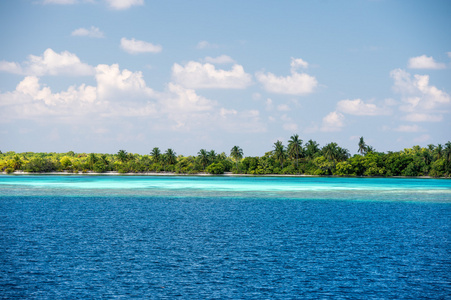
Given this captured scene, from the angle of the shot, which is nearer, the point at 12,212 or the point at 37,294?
the point at 37,294

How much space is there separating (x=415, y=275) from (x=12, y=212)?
5180 centimetres

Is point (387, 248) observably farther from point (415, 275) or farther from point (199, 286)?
point (199, 286)

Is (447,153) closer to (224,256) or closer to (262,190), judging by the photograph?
(262,190)

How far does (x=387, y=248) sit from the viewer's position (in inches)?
1415

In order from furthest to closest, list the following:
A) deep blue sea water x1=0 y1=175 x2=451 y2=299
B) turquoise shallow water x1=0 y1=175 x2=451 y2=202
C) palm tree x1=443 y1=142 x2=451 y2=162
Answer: palm tree x1=443 y1=142 x2=451 y2=162 < turquoise shallow water x1=0 y1=175 x2=451 y2=202 < deep blue sea water x1=0 y1=175 x2=451 y2=299

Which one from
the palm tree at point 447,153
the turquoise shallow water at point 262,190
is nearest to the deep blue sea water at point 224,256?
the turquoise shallow water at point 262,190

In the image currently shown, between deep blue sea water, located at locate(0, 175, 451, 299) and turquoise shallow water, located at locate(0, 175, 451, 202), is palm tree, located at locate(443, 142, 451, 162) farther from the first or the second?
deep blue sea water, located at locate(0, 175, 451, 299)

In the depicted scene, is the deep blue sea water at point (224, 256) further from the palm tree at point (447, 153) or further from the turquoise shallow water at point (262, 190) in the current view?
the palm tree at point (447, 153)

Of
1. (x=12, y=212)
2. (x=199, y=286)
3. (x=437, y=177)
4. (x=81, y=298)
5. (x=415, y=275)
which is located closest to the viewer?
(x=81, y=298)

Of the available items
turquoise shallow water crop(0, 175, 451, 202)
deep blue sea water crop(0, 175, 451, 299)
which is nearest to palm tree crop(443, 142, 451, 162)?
turquoise shallow water crop(0, 175, 451, 202)

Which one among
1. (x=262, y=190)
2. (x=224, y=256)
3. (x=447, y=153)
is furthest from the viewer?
(x=447, y=153)

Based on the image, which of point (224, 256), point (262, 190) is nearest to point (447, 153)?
point (262, 190)

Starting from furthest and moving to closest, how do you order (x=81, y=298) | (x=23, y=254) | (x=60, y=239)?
1. (x=60, y=239)
2. (x=23, y=254)
3. (x=81, y=298)

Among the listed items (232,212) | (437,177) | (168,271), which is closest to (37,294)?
(168,271)
